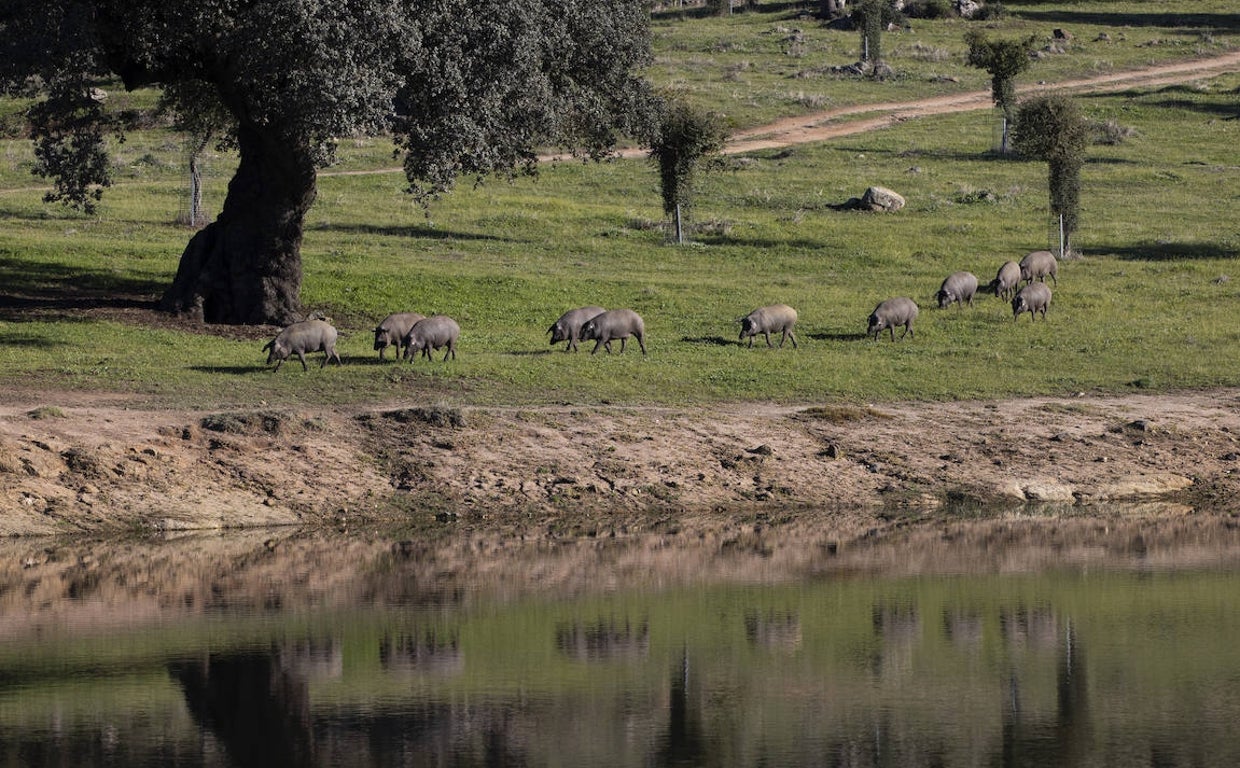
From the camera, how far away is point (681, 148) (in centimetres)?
5600

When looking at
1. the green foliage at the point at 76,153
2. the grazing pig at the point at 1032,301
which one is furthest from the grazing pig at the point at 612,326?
the green foliage at the point at 76,153

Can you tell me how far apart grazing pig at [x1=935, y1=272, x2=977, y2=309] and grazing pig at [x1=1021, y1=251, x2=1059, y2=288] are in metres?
2.33

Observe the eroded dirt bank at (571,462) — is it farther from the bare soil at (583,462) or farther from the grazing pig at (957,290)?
the grazing pig at (957,290)

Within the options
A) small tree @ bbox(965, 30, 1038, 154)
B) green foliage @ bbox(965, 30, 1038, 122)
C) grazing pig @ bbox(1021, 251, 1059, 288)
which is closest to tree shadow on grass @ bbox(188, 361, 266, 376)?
grazing pig @ bbox(1021, 251, 1059, 288)

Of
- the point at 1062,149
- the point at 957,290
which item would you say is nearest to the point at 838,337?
the point at 957,290

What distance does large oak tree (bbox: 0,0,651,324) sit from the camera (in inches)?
1428

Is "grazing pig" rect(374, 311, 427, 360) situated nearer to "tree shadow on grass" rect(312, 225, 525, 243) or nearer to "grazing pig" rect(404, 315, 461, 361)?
"grazing pig" rect(404, 315, 461, 361)

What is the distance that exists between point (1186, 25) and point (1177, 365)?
75.7 meters

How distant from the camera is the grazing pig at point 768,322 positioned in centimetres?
4225

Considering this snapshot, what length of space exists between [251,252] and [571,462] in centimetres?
1219

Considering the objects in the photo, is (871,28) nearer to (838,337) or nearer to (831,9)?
(831,9)

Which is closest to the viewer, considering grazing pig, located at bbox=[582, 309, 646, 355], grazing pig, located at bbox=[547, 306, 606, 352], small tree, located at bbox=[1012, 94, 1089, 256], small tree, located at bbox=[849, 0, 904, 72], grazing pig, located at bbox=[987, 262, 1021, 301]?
grazing pig, located at bbox=[582, 309, 646, 355]

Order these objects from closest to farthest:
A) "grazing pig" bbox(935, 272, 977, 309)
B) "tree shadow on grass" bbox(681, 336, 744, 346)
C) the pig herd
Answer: the pig herd, "tree shadow on grass" bbox(681, 336, 744, 346), "grazing pig" bbox(935, 272, 977, 309)

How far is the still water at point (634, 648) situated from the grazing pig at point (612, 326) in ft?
34.4
